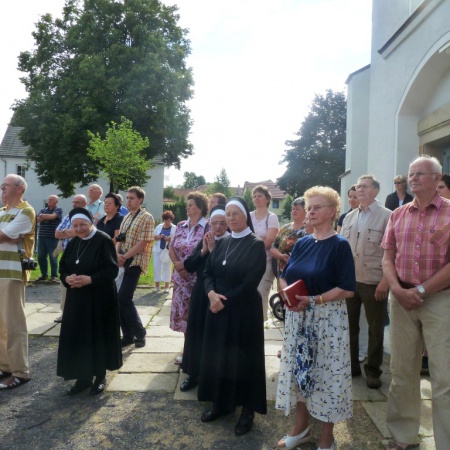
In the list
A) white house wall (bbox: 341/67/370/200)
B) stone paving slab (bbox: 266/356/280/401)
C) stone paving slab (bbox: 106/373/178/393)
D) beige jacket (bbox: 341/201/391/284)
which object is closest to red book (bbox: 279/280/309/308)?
stone paving slab (bbox: 266/356/280/401)

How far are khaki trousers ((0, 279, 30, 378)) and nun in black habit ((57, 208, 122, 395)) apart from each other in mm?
592

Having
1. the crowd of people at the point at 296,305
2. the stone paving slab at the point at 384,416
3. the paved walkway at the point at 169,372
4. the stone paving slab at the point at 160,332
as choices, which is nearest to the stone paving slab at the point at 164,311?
the paved walkway at the point at 169,372

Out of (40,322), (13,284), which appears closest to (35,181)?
(40,322)

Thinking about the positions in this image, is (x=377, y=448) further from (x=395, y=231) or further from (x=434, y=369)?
(x=395, y=231)

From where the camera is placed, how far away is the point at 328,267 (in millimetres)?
3045

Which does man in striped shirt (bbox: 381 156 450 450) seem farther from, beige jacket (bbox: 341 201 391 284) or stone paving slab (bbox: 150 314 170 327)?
stone paving slab (bbox: 150 314 170 327)

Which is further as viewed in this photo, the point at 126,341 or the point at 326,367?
the point at 126,341

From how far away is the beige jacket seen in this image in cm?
436

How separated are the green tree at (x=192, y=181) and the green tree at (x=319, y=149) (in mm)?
69448

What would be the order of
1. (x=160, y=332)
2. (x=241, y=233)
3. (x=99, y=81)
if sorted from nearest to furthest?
(x=241, y=233)
(x=160, y=332)
(x=99, y=81)

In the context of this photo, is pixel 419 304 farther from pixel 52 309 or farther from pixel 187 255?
pixel 52 309

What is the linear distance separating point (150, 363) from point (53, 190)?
118 feet

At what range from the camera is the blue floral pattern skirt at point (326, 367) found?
299 cm

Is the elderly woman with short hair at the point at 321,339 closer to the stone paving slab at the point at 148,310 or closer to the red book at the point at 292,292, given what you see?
the red book at the point at 292,292
